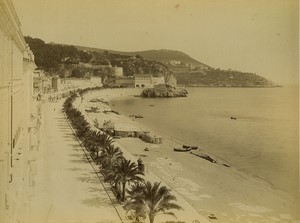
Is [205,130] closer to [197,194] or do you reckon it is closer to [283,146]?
[283,146]

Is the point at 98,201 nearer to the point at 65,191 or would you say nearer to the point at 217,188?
the point at 65,191

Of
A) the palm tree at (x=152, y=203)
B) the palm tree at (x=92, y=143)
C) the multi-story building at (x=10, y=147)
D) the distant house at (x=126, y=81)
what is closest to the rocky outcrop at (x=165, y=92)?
the distant house at (x=126, y=81)

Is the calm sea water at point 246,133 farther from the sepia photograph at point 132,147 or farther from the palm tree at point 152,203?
the palm tree at point 152,203

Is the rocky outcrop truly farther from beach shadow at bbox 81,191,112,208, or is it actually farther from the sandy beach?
beach shadow at bbox 81,191,112,208

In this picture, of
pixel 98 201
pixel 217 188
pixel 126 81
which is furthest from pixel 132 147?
pixel 126 81

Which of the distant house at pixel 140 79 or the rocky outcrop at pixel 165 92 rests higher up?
the distant house at pixel 140 79

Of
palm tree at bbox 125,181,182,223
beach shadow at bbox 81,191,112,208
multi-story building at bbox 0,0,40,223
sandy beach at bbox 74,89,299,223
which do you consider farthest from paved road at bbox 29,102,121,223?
sandy beach at bbox 74,89,299,223
